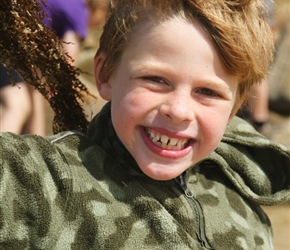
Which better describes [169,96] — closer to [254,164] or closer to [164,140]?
[164,140]

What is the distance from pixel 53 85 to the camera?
2.10 m

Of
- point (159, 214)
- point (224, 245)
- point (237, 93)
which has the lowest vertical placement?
point (224, 245)

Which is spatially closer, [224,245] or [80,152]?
[80,152]

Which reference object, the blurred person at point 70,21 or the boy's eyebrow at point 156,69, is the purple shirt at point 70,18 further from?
the boy's eyebrow at point 156,69

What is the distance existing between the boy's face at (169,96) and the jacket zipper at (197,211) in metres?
0.14

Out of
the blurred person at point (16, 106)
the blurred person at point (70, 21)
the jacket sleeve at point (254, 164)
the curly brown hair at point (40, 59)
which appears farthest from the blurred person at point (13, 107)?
the jacket sleeve at point (254, 164)

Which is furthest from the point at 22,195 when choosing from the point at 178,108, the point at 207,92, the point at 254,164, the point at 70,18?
the point at 70,18

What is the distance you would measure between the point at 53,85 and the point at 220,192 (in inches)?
24.2

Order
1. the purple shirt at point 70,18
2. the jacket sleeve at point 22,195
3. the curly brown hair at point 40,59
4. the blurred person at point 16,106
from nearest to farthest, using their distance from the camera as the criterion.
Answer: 1. the jacket sleeve at point 22,195
2. the curly brown hair at point 40,59
3. the blurred person at point 16,106
4. the purple shirt at point 70,18

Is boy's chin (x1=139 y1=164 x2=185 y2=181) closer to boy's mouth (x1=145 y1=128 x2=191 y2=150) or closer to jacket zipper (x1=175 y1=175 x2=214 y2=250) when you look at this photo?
boy's mouth (x1=145 y1=128 x2=191 y2=150)

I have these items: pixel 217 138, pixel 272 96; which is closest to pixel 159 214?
pixel 217 138

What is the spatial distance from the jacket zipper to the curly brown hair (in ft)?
1.33

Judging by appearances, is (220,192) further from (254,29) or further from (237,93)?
(254,29)

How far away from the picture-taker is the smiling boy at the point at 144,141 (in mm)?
1695
